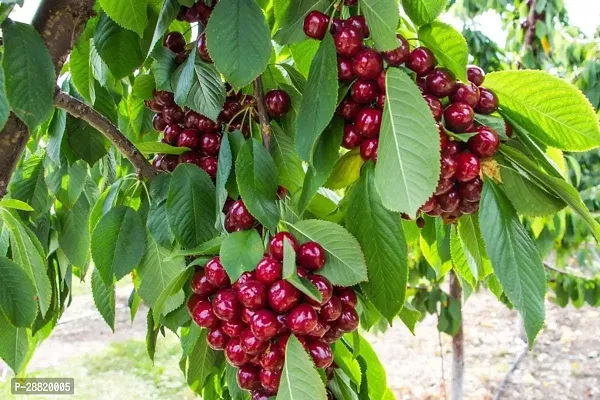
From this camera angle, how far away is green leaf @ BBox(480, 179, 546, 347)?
0.52 m

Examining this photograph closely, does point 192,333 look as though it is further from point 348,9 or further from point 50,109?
point 348,9

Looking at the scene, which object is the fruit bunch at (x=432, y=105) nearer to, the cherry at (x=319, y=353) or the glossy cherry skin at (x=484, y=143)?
the glossy cherry skin at (x=484, y=143)

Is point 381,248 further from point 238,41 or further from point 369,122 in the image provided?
point 238,41

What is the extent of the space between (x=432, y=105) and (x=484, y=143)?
62 mm

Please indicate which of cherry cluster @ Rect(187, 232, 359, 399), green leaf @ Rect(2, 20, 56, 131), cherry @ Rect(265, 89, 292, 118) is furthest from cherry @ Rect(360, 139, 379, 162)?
green leaf @ Rect(2, 20, 56, 131)

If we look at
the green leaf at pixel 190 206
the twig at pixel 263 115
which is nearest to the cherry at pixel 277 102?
the twig at pixel 263 115

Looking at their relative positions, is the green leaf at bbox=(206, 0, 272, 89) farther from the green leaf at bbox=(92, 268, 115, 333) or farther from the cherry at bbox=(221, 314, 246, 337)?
the green leaf at bbox=(92, 268, 115, 333)

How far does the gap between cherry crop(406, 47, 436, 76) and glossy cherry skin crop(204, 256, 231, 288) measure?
0.29 meters

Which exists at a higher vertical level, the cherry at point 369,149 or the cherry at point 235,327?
the cherry at point 369,149

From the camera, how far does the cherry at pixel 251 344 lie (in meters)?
0.57

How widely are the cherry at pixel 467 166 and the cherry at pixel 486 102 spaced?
7 cm

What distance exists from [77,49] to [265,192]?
1.65 feet

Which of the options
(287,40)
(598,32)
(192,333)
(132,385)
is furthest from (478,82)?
(132,385)

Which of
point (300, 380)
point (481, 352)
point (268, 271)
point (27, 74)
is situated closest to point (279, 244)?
point (268, 271)
